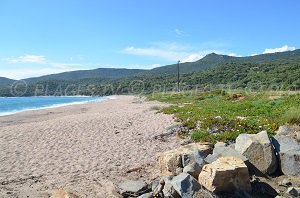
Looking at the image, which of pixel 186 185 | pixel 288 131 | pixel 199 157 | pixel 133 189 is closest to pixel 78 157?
pixel 133 189

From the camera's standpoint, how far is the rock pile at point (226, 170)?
725 cm

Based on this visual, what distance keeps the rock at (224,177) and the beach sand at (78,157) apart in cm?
219

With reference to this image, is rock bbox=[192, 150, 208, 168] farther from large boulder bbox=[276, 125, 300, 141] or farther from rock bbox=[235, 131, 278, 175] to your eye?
large boulder bbox=[276, 125, 300, 141]

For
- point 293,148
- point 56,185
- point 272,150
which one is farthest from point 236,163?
point 56,185

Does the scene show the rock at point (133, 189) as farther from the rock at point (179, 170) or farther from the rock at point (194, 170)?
the rock at point (194, 170)

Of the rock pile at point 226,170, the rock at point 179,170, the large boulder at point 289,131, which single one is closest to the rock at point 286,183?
the rock pile at point 226,170

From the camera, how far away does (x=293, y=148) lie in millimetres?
9070

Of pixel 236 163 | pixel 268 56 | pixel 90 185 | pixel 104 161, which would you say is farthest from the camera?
pixel 268 56

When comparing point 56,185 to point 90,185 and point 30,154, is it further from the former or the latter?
point 30,154

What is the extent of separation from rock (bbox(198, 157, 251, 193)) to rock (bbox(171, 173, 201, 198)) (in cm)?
29

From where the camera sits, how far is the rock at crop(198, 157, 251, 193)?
7.23 metres

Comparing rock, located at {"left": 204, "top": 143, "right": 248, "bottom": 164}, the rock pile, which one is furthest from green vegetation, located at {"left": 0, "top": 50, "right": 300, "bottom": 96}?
Answer: rock, located at {"left": 204, "top": 143, "right": 248, "bottom": 164}

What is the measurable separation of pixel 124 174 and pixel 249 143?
3.32 metres

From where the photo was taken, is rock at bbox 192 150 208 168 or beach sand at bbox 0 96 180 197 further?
beach sand at bbox 0 96 180 197
